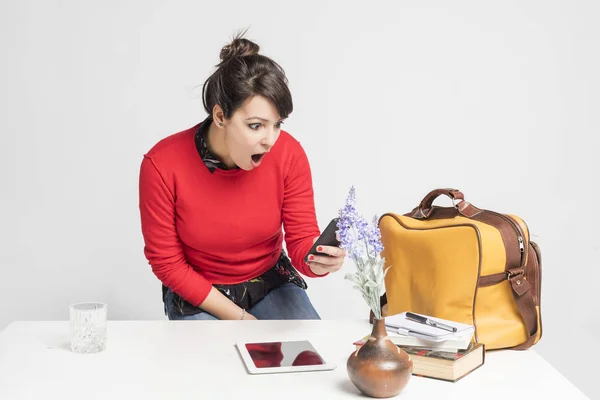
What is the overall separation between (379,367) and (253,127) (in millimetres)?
848

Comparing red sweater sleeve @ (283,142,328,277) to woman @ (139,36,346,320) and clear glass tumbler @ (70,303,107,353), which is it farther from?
clear glass tumbler @ (70,303,107,353)

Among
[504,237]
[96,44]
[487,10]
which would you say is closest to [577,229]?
[487,10]

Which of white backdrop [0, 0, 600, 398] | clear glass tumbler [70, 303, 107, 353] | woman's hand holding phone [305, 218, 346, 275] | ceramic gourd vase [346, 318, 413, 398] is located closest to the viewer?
ceramic gourd vase [346, 318, 413, 398]

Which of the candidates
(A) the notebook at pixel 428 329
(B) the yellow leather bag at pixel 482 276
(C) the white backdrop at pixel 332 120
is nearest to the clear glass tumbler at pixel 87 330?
(A) the notebook at pixel 428 329

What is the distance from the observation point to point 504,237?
172cm

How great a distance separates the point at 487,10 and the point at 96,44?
1.73 m

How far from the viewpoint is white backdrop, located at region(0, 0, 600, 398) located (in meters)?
3.11

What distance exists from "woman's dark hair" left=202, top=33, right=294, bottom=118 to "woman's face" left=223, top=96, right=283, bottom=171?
15mm

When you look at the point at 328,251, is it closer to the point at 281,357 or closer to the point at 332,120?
the point at 281,357

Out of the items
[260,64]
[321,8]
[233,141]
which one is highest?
[321,8]

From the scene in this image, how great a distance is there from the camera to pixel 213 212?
217cm

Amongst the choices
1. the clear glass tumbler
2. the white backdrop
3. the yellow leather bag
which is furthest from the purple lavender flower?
the white backdrop

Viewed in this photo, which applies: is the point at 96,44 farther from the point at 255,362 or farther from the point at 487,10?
the point at 255,362

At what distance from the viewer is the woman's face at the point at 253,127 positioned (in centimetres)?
197
